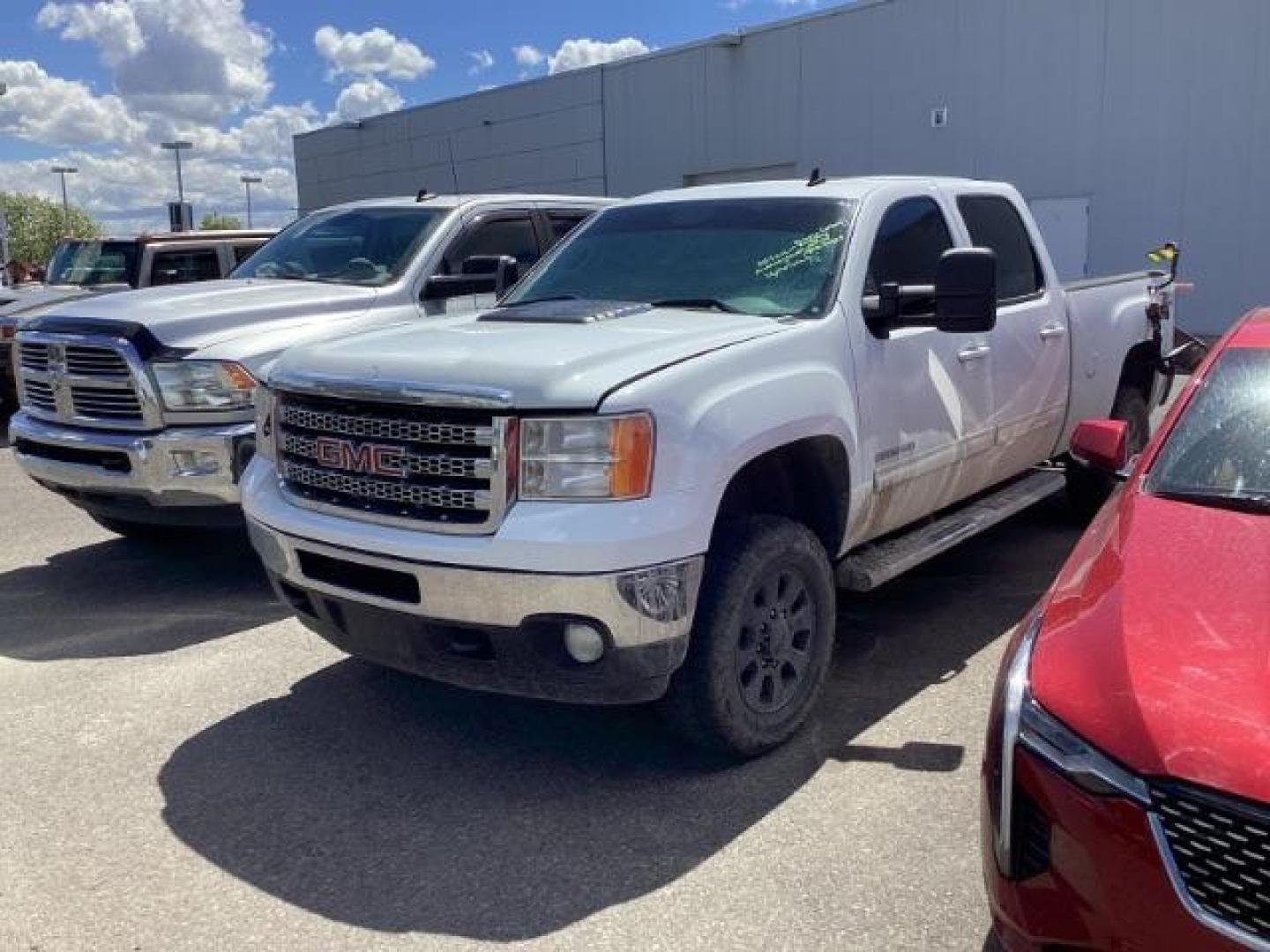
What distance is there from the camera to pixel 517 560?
3248mm

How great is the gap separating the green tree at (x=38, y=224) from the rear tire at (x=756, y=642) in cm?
8088

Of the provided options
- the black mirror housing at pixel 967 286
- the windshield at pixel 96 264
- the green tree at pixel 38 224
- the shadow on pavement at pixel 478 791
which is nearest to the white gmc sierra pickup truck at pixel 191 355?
the shadow on pavement at pixel 478 791

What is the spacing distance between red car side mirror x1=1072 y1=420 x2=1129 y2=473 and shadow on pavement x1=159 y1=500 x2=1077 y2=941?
1.01 meters

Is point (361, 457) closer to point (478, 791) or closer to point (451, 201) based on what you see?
point (478, 791)

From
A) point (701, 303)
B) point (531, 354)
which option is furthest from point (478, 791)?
point (701, 303)

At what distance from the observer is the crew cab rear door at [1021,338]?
5.29 meters

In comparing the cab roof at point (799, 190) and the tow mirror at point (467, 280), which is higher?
the cab roof at point (799, 190)

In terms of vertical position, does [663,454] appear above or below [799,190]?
below

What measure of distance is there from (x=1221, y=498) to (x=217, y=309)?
479 cm

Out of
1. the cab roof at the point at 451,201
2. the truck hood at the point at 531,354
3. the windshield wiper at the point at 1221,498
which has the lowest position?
the windshield wiper at the point at 1221,498

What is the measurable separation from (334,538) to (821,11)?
21.5 meters

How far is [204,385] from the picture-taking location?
5.50 meters

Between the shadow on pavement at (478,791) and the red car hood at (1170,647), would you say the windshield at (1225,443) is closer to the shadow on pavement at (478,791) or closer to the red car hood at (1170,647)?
the red car hood at (1170,647)

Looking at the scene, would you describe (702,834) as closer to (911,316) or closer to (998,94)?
(911,316)
